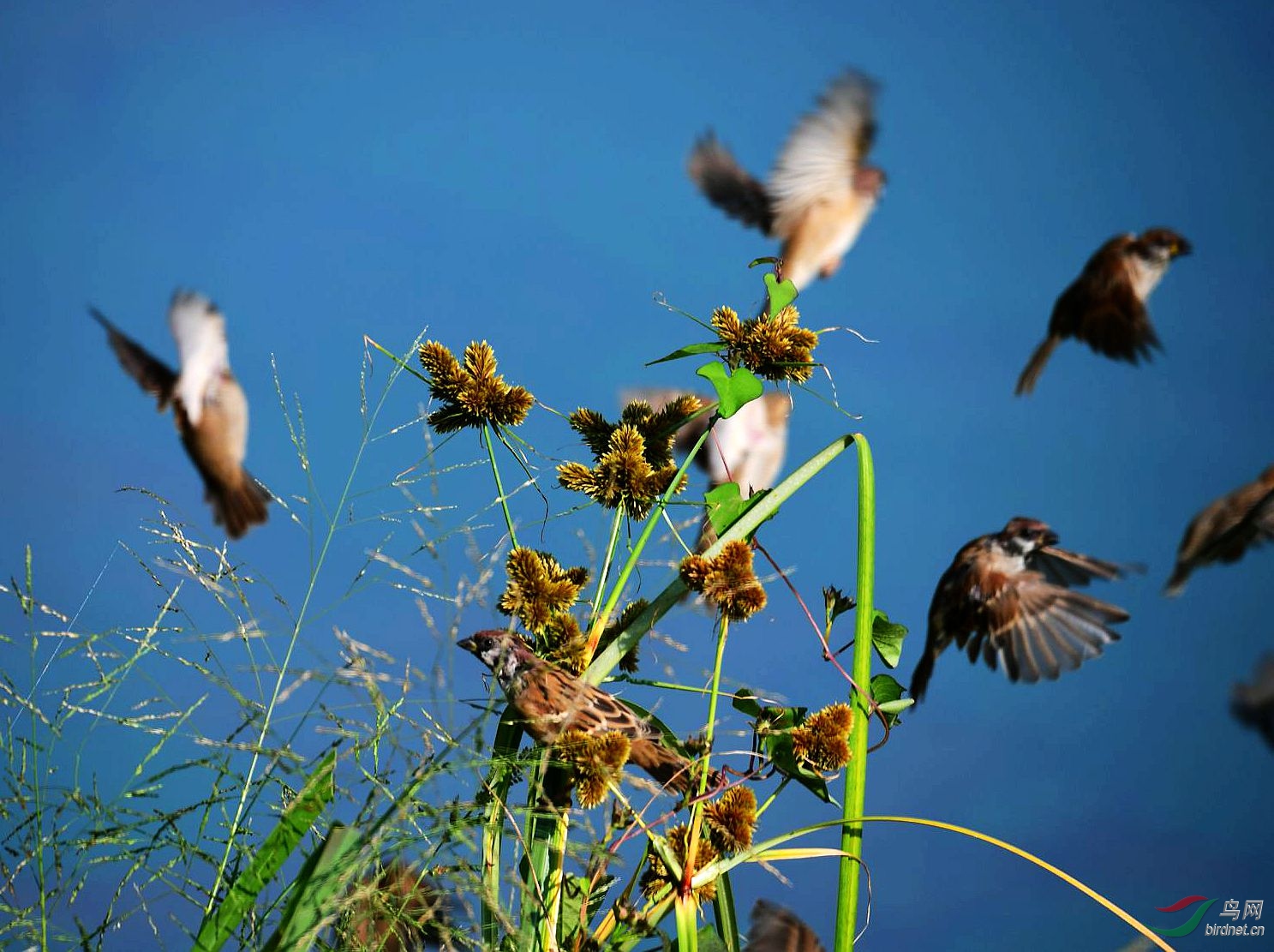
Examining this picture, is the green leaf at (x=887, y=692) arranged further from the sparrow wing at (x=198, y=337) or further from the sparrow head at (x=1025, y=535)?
the sparrow wing at (x=198, y=337)

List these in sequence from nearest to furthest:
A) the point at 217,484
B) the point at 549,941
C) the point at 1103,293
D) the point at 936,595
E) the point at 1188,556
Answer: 1. the point at 549,941
2. the point at 1188,556
3. the point at 936,595
4. the point at 1103,293
5. the point at 217,484

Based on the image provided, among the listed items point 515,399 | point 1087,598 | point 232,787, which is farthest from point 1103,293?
point 232,787

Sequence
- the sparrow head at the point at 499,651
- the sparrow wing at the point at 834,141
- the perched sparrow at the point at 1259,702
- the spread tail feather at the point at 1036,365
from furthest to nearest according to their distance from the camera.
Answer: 1. the sparrow wing at the point at 834,141
2. the spread tail feather at the point at 1036,365
3. the sparrow head at the point at 499,651
4. the perched sparrow at the point at 1259,702

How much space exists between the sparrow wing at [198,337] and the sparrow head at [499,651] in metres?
1.15

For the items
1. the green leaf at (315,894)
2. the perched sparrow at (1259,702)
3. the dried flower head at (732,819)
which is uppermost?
the perched sparrow at (1259,702)

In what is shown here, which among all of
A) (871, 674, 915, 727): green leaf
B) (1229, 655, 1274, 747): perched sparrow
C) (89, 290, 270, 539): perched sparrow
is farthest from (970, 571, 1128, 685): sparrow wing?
(89, 290, 270, 539): perched sparrow

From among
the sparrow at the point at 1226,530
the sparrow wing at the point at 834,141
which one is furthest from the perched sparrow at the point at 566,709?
the sparrow wing at the point at 834,141

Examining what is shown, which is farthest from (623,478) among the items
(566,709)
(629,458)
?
(566,709)

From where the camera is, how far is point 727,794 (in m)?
1.05

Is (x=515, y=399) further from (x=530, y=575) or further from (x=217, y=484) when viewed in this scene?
(x=217, y=484)

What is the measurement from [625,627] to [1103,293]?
0.85m

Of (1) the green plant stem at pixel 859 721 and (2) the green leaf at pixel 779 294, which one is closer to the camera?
(1) the green plant stem at pixel 859 721

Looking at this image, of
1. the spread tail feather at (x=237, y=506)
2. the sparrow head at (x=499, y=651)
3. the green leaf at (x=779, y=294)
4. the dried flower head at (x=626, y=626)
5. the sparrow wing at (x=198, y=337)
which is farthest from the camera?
the spread tail feather at (x=237, y=506)

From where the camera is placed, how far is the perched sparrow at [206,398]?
2047 mm
